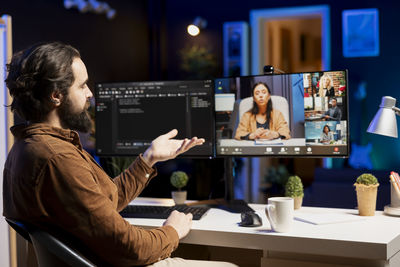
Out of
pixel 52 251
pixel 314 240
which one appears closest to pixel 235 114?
pixel 314 240

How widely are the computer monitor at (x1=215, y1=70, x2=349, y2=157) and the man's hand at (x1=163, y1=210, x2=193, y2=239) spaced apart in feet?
1.89

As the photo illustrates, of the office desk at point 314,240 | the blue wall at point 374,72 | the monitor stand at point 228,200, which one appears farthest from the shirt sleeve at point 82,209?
the blue wall at point 374,72

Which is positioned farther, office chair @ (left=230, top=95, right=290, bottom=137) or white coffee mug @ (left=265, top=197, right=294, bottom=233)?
office chair @ (left=230, top=95, right=290, bottom=137)

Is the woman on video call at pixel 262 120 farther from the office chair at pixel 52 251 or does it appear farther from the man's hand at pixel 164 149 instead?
the office chair at pixel 52 251

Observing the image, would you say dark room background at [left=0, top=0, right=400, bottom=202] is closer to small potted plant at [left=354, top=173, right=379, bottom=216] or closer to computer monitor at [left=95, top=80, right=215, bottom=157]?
computer monitor at [left=95, top=80, right=215, bottom=157]

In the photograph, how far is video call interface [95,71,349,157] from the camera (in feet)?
7.09

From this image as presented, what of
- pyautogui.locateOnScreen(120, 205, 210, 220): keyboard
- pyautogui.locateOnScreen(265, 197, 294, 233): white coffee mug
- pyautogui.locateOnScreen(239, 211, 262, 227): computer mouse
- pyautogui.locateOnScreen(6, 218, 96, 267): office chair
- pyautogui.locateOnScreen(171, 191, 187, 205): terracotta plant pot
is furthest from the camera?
pyautogui.locateOnScreen(171, 191, 187, 205): terracotta plant pot

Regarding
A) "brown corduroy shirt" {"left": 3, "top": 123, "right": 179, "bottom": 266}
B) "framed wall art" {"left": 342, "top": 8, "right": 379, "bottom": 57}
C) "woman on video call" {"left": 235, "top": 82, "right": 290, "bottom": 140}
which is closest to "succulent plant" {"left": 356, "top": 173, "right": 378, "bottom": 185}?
"woman on video call" {"left": 235, "top": 82, "right": 290, "bottom": 140}

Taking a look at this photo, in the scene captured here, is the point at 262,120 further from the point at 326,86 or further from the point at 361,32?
the point at 361,32

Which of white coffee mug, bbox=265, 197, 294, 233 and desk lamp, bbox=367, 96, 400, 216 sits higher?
desk lamp, bbox=367, 96, 400, 216

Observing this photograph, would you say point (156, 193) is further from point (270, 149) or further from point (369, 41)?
point (270, 149)

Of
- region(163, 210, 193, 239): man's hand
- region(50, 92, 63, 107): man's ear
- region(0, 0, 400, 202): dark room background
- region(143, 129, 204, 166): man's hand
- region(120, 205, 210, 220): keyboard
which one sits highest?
region(0, 0, 400, 202): dark room background

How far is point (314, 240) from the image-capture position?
162 centimetres

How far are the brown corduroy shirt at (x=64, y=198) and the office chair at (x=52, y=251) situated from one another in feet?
0.12
